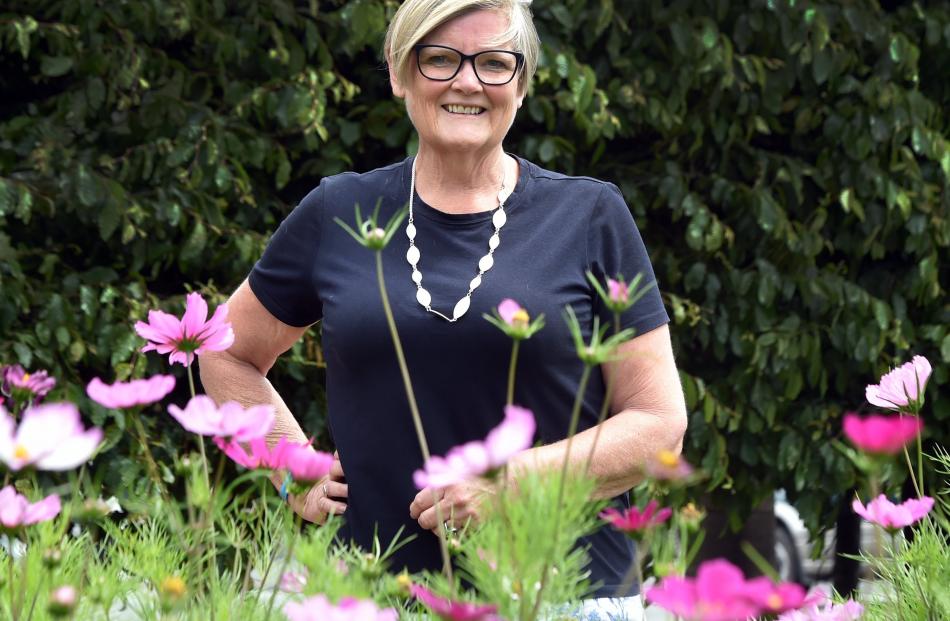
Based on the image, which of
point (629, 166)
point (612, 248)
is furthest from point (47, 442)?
point (629, 166)

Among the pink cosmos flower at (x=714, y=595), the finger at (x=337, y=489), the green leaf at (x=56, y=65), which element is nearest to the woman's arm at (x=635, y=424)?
the finger at (x=337, y=489)

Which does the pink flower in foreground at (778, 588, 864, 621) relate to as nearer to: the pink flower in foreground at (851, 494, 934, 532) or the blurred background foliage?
the pink flower in foreground at (851, 494, 934, 532)

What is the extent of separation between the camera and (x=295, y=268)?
1.88 metres

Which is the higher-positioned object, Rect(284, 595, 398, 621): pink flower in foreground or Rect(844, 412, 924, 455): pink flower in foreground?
Rect(844, 412, 924, 455): pink flower in foreground

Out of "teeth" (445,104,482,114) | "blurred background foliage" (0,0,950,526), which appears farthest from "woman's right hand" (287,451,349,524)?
"blurred background foliage" (0,0,950,526)

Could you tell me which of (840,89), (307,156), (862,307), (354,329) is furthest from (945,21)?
(354,329)

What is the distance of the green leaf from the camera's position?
2918 millimetres

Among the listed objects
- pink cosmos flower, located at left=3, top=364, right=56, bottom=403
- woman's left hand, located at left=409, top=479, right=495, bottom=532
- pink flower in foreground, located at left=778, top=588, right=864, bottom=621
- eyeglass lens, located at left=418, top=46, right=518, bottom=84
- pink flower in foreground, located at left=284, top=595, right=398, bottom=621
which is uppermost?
pink flower in foreground, located at left=284, top=595, right=398, bottom=621

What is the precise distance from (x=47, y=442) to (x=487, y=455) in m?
0.24

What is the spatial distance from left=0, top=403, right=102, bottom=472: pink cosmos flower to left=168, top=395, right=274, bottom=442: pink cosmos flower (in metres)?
0.09

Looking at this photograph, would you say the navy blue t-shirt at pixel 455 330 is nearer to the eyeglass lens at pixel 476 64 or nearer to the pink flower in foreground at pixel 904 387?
the eyeglass lens at pixel 476 64

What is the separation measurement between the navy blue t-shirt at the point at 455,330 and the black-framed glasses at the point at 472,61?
17cm

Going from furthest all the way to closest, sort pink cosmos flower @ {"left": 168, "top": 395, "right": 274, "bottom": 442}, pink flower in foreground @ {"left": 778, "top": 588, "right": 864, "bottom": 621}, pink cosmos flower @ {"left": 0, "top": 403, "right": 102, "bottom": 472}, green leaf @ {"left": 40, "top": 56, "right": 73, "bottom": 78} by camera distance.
A: green leaf @ {"left": 40, "top": 56, "right": 73, "bottom": 78} < pink flower in foreground @ {"left": 778, "top": 588, "right": 864, "bottom": 621} < pink cosmos flower @ {"left": 168, "top": 395, "right": 274, "bottom": 442} < pink cosmos flower @ {"left": 0, "top": 403, "right": 102, "bottom": 472}

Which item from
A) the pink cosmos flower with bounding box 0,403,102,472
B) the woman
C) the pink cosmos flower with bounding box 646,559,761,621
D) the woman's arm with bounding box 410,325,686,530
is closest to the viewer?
the pink cosmos flower with bounding box 646,559,761,621
